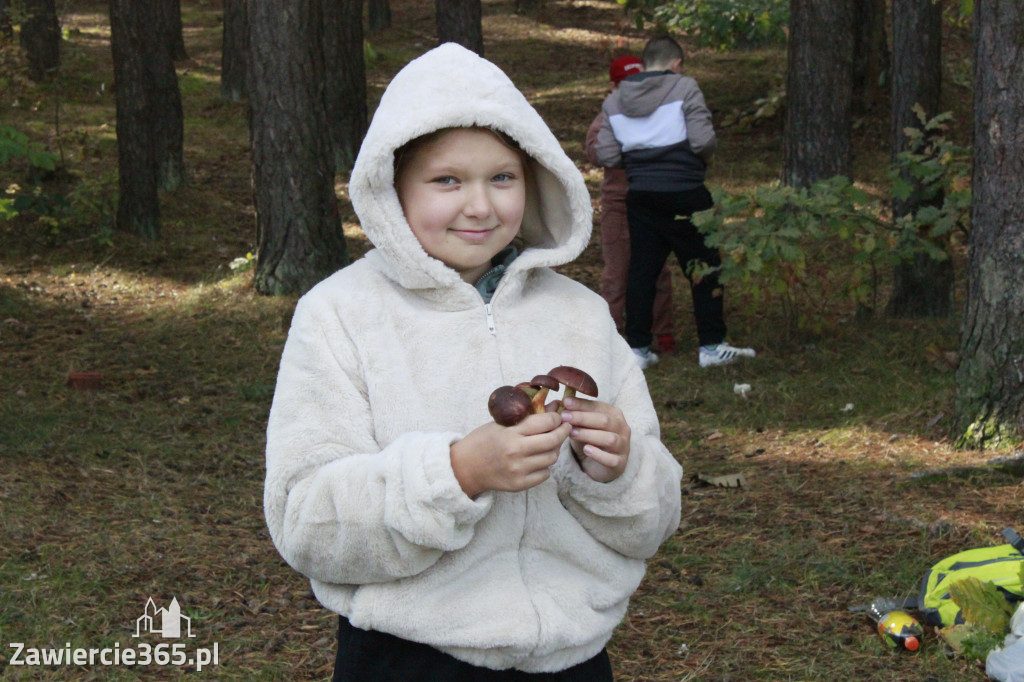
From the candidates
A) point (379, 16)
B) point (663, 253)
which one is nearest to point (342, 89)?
point (663, 253)

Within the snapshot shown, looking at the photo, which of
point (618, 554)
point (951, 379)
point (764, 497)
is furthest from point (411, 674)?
point (951, 379)

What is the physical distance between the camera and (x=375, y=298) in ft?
6.82

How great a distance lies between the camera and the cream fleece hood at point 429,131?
2.02m

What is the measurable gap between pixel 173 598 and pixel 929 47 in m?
6.76

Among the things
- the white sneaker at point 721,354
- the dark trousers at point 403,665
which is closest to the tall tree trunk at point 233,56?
the white sneaker at point 721,354

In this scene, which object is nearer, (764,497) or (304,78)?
(764,497)

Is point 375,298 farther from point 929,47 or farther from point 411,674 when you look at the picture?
point 929,47

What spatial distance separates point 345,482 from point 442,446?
19 cm

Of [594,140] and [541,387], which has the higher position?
[541,387]

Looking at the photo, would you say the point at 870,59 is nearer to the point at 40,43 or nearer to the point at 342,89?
the point at 342,89

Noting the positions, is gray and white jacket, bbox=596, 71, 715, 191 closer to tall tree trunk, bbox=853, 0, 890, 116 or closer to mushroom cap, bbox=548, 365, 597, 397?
mushroom cap, bbox=548, 365, 597, 397

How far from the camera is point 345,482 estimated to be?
1880 mm

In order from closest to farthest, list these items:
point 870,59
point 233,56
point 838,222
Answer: point 838,222 → point 870,59 → point 233,56

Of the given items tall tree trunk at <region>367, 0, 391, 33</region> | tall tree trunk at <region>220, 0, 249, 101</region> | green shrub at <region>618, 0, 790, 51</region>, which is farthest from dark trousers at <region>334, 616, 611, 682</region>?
tall tree trunk at <region>367, 0, 391, 33</region>
